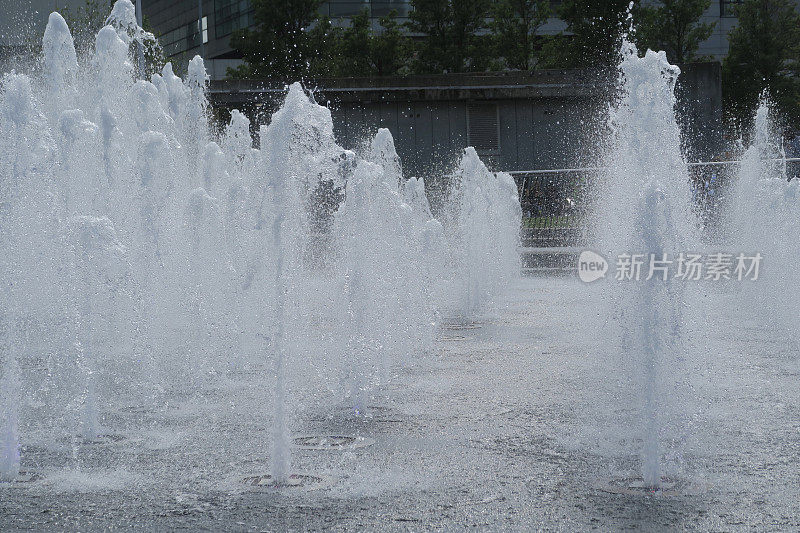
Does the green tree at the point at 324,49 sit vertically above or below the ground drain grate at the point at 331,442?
above

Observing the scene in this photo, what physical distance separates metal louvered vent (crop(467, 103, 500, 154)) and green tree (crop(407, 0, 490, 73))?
652cm

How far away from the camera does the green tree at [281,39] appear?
37.3 metres

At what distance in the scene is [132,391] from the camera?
7.40 meters

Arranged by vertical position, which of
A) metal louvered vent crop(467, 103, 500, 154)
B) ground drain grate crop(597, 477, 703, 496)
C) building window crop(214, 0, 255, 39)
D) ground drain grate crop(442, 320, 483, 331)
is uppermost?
building window crop(214, 0, 255, 39)

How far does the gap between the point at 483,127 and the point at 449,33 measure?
7.70 meters

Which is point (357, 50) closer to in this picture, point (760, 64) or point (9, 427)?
point (760, 64)

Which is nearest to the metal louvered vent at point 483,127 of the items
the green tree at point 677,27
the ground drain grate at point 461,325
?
the green tree at point 677,27

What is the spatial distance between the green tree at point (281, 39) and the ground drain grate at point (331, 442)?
32.1m

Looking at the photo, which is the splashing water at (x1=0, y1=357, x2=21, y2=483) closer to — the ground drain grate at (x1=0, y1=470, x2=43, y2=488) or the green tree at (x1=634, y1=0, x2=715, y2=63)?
the ground drain grate at (x1=0, y1=470, x2=43, y2=488)

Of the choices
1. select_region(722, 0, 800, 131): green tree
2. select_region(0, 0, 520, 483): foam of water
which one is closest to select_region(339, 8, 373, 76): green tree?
select_region(722, 0, 800, 131): green tree

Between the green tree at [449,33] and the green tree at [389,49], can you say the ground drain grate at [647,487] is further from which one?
the green tree at [389,49]

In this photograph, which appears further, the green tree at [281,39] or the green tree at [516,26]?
the green tree at [516,26]

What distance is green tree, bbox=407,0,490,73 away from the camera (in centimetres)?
3775

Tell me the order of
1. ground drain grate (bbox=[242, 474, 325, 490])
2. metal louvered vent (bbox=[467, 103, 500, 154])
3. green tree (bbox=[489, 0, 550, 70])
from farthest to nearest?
green tree (bbox=[489, 0, 550, 70]) < metal louvered vent (bbox=[467, 103, 500, 154]) < ground drain grate (bbox=[242, 474, 325, 490])
